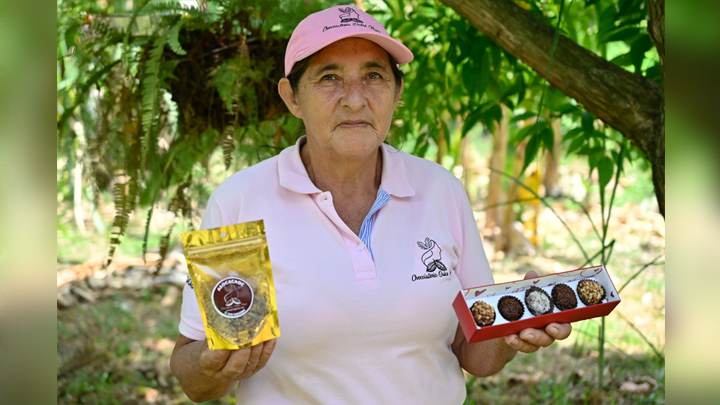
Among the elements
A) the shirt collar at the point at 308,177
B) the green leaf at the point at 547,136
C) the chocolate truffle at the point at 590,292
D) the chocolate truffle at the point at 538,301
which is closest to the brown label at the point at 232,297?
the shirt collar at the point at 308,177

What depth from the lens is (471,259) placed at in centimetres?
173

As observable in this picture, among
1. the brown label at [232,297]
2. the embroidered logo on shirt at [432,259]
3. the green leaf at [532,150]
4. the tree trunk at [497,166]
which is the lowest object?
the brown label at [232,297]

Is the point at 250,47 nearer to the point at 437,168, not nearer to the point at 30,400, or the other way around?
the point at 437,168

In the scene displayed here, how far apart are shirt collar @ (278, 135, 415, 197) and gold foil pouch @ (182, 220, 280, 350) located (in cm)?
35

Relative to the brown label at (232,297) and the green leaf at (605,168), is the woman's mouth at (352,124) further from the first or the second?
the green leaf at (605,168)

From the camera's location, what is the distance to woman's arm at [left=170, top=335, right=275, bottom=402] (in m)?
1.28

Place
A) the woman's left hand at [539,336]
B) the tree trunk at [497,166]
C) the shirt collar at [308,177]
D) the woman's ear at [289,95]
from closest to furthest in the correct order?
the woman's left hand at [539,336] < the shirt collar at [308,177] < the woman's ear at [289,95] < the tree trunk at [497,166]

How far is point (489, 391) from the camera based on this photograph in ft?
11.8

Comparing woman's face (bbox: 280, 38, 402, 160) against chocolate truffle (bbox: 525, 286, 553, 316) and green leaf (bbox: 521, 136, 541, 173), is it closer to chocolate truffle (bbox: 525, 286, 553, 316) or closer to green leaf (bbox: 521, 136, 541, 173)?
chocolate truffle (bbox: 525, 286, 553, 316)

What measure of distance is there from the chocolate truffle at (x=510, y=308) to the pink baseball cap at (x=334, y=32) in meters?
Answer: 0.68

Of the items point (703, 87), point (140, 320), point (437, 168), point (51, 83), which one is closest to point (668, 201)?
point (703, 87)

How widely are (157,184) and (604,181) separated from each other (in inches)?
64.5

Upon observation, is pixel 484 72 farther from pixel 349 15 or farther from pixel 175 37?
pixel 175 37

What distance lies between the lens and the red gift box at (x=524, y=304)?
1.39m
